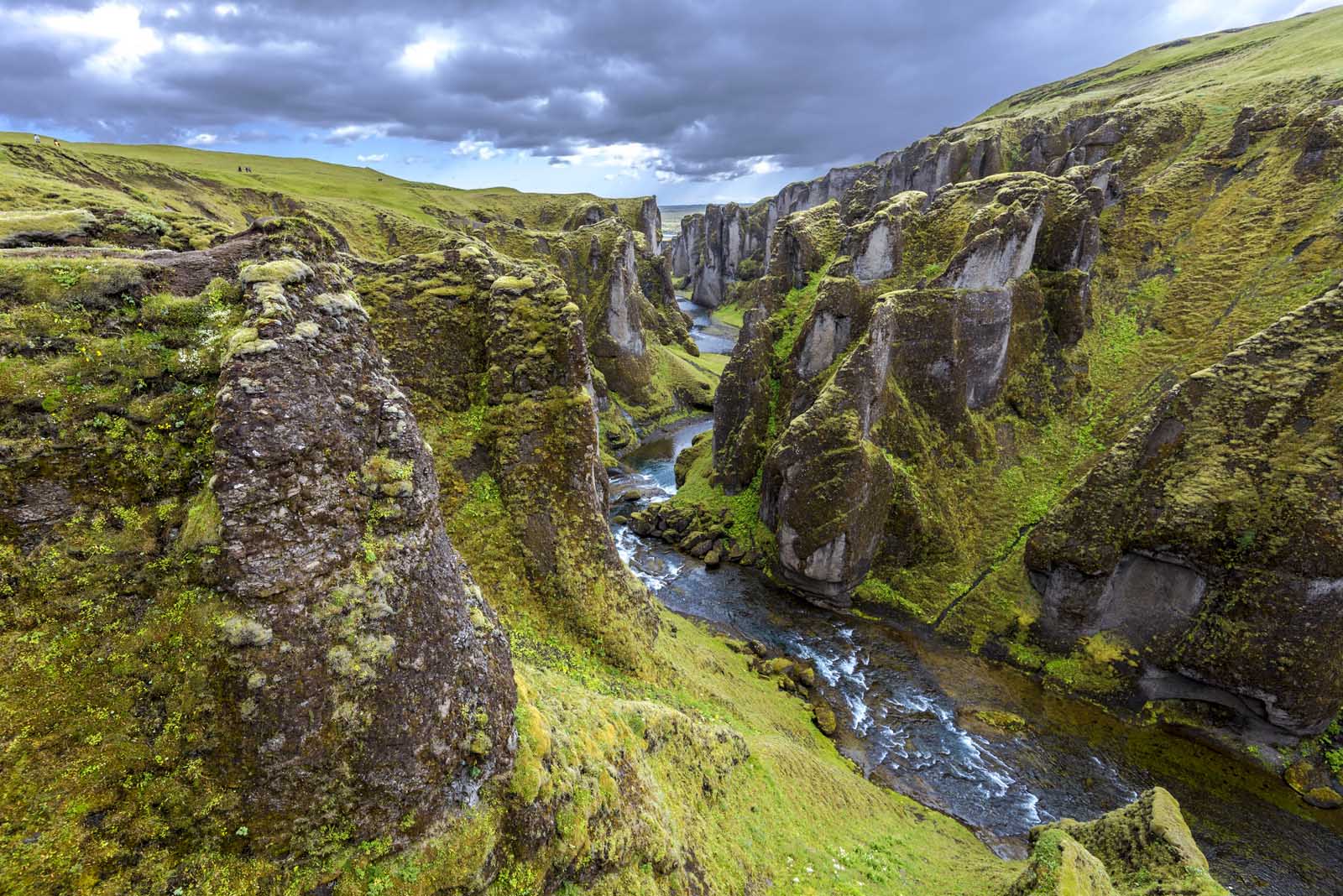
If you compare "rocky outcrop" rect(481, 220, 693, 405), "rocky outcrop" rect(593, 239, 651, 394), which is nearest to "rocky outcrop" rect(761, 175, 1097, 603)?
"rocky outcrop" rect(593, 239, 651, 394)

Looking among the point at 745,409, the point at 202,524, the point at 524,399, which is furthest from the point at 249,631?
the point at 745,409

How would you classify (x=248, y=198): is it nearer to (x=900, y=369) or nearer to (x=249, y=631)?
(x=900, y=369)

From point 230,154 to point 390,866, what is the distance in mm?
152719

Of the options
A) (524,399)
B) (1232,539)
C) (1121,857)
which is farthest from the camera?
(1232,539)

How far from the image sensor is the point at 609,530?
59.0 feet

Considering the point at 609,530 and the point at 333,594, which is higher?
the point at 333,594

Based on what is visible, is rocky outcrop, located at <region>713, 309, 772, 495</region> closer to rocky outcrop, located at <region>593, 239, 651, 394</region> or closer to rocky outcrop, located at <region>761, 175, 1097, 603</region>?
rocky outcrop, located at <region>761, 175, 1097, 603</region>

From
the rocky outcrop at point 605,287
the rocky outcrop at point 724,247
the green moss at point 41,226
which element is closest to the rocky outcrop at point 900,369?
the green moss at point 41,226

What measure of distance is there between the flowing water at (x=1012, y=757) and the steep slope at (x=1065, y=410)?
1.89 m

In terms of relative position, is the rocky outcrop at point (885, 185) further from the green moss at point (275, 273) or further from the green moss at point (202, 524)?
the green moss at point (202, 524)

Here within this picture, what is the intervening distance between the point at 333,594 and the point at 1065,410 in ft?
143

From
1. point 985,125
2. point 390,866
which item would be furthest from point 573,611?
point 985,125

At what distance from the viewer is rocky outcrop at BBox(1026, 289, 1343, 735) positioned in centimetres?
2233

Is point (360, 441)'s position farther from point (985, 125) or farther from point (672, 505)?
point (985, 125)
